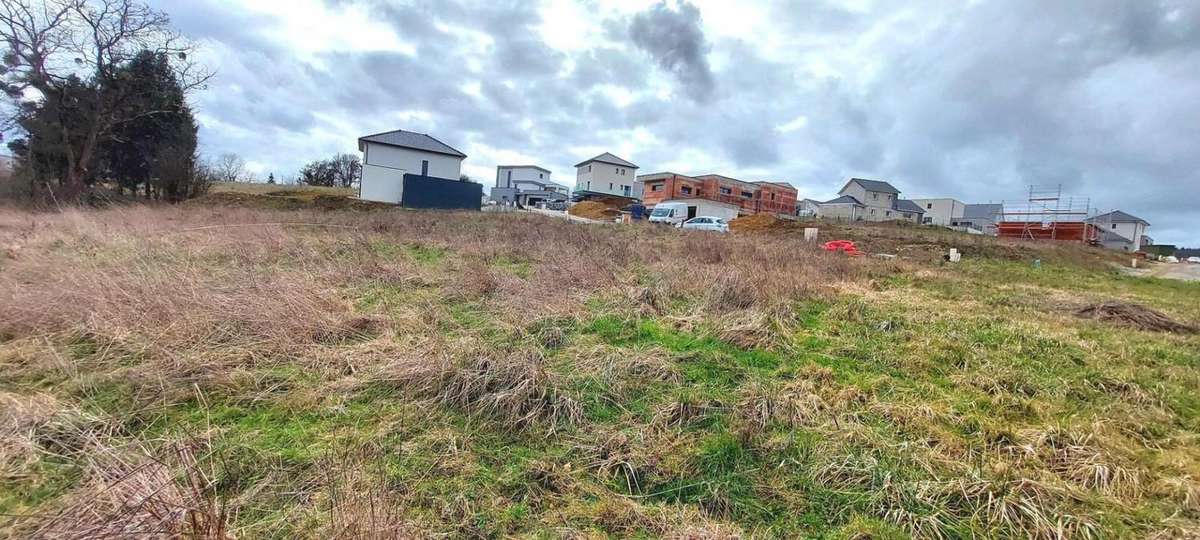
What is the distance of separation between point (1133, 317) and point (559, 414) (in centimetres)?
958

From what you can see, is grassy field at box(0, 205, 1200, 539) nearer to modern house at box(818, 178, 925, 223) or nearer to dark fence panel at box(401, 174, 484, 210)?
dark fence panel at box(401, 174, 484, 210)

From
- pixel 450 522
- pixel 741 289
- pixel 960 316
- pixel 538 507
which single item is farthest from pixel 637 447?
pixel 960 316

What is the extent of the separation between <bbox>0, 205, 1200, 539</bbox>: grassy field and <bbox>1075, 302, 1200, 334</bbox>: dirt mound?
622mm

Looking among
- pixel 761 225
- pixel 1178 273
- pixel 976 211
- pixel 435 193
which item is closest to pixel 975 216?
pixel 976 211

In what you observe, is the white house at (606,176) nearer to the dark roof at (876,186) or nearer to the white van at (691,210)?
the white van at (691,210)

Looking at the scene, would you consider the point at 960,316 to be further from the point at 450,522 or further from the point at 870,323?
the point at 450,522

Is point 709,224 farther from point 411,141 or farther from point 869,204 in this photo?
point 869,204

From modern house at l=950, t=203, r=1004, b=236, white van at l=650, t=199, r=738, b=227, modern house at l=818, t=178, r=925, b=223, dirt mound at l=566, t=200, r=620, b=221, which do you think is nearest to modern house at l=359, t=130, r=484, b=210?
dirt mound at l=566, t=200, r=620, b=221

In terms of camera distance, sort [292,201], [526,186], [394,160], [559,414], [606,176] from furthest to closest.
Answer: [526,186], [606,176], [394,160], [292,201], [559,414]

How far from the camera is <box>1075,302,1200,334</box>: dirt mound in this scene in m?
7.02

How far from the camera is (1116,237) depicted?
55438 mm

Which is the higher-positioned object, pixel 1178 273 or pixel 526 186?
pixel 526 186

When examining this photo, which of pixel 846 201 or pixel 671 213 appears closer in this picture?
pixel 671 213

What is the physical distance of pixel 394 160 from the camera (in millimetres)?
37719
